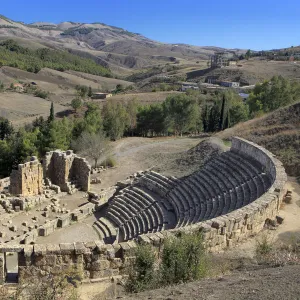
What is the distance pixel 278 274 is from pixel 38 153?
91.6 feet

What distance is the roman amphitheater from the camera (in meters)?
10.8

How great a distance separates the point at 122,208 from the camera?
23.9 m

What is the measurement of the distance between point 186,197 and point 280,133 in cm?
1223

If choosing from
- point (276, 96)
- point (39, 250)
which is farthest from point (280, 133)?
point (39, 250)

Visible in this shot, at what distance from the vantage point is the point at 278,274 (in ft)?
28.6

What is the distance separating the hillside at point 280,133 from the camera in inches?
995

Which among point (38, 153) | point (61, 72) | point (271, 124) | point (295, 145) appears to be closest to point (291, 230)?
point (295, 145)

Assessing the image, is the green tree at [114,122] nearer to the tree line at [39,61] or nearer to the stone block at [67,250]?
the stone block at [67,250]

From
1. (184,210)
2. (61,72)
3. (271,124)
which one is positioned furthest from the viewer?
(61,72)

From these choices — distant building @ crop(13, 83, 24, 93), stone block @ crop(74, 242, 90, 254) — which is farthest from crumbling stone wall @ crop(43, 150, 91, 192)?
distant building @ crop(13, 83, 24, 93)

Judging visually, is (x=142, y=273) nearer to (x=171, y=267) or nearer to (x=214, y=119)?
(x=171, y=267)

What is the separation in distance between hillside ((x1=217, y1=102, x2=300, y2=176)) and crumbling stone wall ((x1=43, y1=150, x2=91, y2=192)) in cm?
1362

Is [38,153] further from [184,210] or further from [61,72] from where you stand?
[61,72]

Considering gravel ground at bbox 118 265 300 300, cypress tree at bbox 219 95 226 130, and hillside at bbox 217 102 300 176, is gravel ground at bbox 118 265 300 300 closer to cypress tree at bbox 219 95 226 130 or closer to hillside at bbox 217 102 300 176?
hillside at bbox 217 102 300 176
